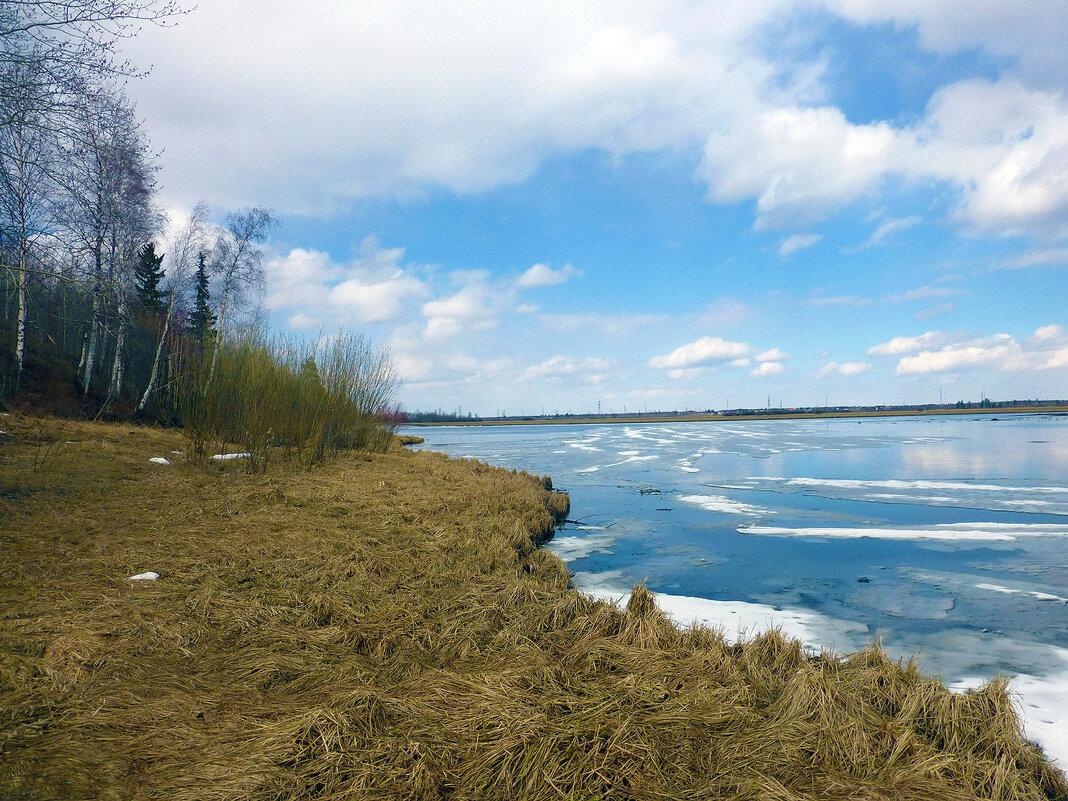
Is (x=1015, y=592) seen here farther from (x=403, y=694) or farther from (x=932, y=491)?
(x=932, y=491)

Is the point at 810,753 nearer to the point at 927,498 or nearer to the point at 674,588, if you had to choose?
the point at 674,588

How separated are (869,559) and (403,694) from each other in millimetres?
7975

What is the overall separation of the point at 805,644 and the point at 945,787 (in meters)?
2.53

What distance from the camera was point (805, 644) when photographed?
513cm

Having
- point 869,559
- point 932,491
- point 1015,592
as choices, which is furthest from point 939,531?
point 932,491

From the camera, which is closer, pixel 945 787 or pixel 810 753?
pixel 945 787

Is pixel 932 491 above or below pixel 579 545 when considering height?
above

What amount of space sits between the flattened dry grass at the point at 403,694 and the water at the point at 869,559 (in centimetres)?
136

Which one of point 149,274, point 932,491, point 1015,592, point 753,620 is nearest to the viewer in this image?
point 753,620

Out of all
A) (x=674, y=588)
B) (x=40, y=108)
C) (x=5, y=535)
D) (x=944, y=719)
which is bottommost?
(x=674, y=588)

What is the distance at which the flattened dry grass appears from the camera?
2607mm

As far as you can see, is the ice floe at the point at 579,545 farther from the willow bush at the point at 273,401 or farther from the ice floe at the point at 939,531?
the willow bush at the point at 273,401

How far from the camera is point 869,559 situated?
336 inches

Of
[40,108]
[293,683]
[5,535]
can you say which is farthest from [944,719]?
[40,108]
